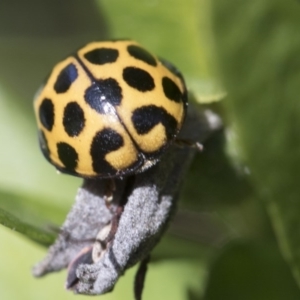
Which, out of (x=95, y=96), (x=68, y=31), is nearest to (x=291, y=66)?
(x=95, y=96)

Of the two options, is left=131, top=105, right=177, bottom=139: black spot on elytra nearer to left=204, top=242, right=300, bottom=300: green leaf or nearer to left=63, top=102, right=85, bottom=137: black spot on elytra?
left=63, top=102, right=85, bottom=137: black spot on elytra

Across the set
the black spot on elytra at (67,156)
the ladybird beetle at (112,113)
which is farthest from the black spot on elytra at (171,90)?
the black spot on elytra at (67,156)

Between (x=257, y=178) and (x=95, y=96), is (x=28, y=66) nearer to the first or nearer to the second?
(x=95, y=96)

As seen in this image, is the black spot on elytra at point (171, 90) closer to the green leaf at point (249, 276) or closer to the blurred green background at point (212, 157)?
the blurred green background at point (212, 157)

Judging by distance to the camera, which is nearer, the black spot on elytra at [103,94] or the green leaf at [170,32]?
the black spot on elytra at [103,94]

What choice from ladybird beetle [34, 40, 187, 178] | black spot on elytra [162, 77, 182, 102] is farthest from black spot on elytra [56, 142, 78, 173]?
black spot on elytra [162, 77, 182, 102]
